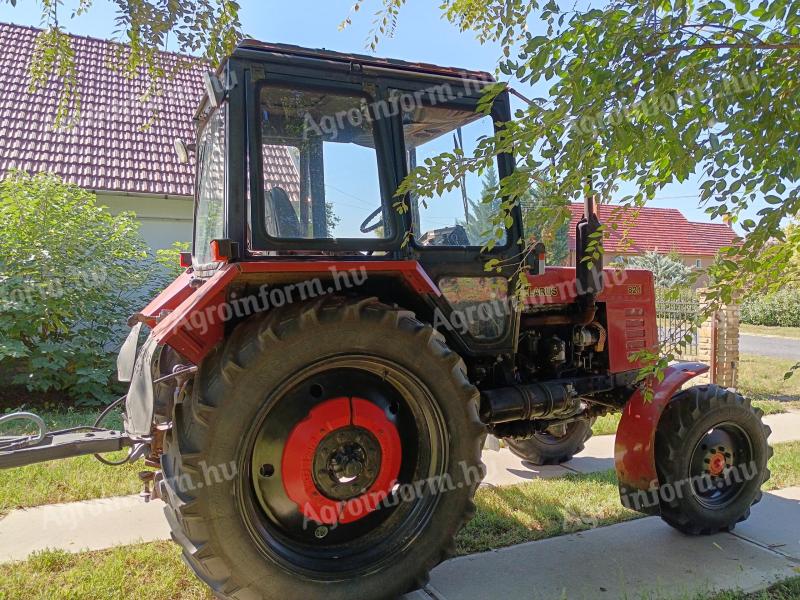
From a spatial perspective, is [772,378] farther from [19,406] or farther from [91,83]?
[91,83]

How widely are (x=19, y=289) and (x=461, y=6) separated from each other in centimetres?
531

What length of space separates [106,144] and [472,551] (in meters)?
8.61

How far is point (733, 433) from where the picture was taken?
3.53 m

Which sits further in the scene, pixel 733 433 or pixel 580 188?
pixel 733 433

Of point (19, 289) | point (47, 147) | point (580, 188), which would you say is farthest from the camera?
point (47, 147)

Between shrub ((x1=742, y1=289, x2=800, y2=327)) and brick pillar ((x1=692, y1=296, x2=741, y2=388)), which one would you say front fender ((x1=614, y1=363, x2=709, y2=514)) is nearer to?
brick pillar ((x1=692, y1=296, x2=741, y2=388))

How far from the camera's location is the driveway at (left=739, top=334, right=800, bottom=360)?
14139 millimetres

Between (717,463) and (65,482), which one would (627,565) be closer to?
(717,463)

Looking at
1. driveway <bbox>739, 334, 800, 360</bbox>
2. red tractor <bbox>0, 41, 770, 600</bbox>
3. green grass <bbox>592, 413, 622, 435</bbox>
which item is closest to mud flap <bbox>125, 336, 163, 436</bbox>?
red tractor <bbox>0, 41, 770, 600</bbox>

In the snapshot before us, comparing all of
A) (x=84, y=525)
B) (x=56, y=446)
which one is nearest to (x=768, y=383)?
(x=84, y=525)

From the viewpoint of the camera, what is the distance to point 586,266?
3367 mm

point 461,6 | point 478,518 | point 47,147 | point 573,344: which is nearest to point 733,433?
point 573,344

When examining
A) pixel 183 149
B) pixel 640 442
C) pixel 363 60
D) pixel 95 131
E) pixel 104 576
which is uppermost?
pixel 95 131

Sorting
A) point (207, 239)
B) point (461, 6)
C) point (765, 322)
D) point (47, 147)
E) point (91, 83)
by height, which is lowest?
point (765, 322)
